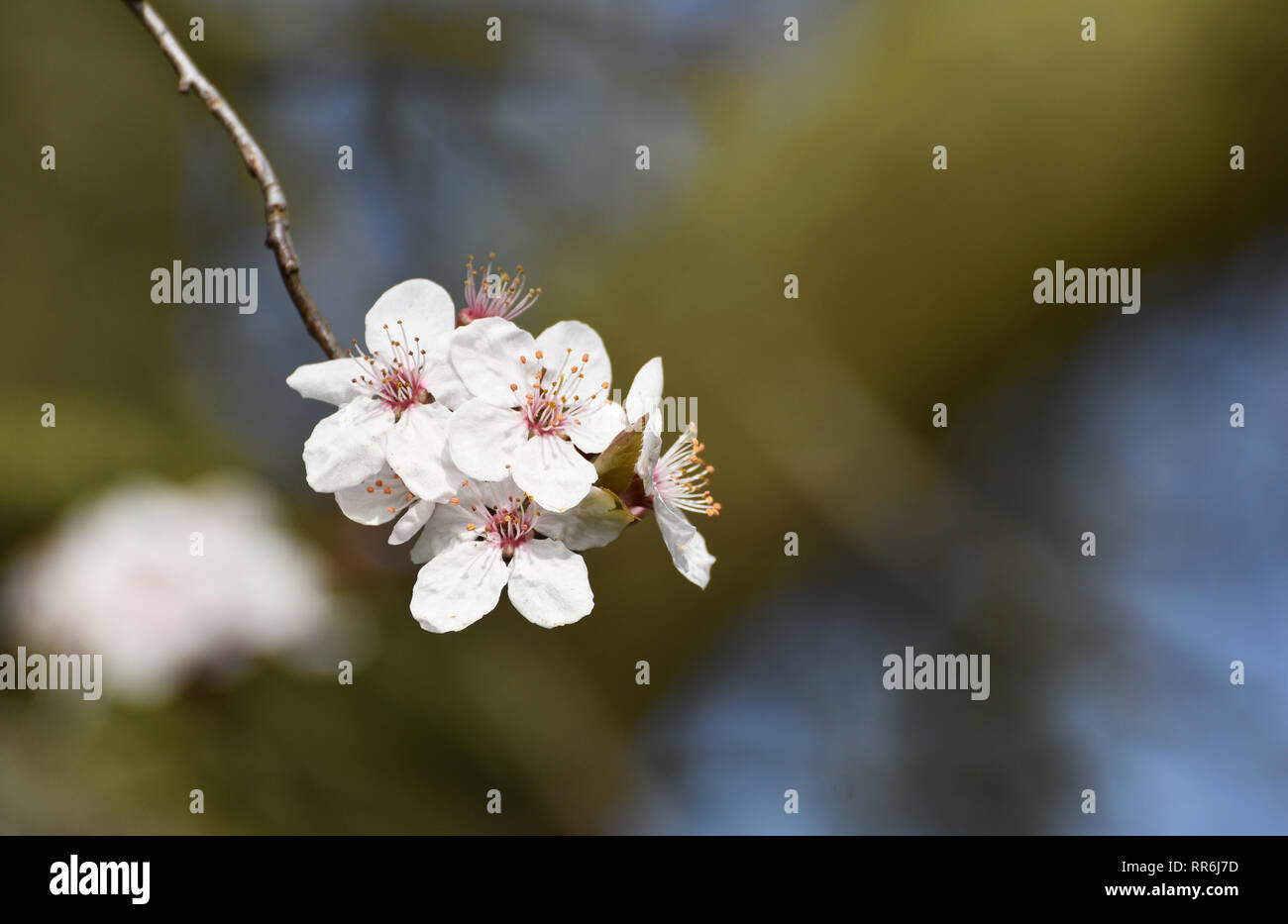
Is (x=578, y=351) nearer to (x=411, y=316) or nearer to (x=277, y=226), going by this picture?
(x=411, y=316)

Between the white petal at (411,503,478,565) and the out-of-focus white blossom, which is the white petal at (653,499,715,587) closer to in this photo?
the white petal at (411,503,478,565)

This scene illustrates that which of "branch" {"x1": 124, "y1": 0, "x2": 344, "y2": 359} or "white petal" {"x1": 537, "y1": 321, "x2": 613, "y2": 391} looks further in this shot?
"white petal" {"x1": 537, "y1": 321, "x2": 613, "y2": 391}

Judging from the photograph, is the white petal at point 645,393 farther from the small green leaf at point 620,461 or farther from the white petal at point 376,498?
the white petal at point 376,498

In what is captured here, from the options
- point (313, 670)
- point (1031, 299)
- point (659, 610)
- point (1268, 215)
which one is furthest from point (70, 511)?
point (1268, 215)

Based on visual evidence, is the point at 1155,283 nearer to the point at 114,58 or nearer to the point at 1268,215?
the point at 1268,215

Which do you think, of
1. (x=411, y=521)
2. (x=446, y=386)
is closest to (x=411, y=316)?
(x=446, y=386)

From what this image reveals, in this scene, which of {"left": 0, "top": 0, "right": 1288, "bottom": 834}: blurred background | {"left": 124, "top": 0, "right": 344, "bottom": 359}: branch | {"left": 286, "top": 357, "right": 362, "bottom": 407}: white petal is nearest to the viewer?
{"left": 124, "top": 0, "right": 344, "bottom": 359}: branch

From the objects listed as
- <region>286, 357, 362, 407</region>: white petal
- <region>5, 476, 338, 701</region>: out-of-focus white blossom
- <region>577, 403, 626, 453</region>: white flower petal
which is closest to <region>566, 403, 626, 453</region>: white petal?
<region>577, 403, 626, 453</region>: white flower petal

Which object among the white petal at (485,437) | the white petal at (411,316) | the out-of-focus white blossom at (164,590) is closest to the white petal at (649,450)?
the white petal at (485,437)
